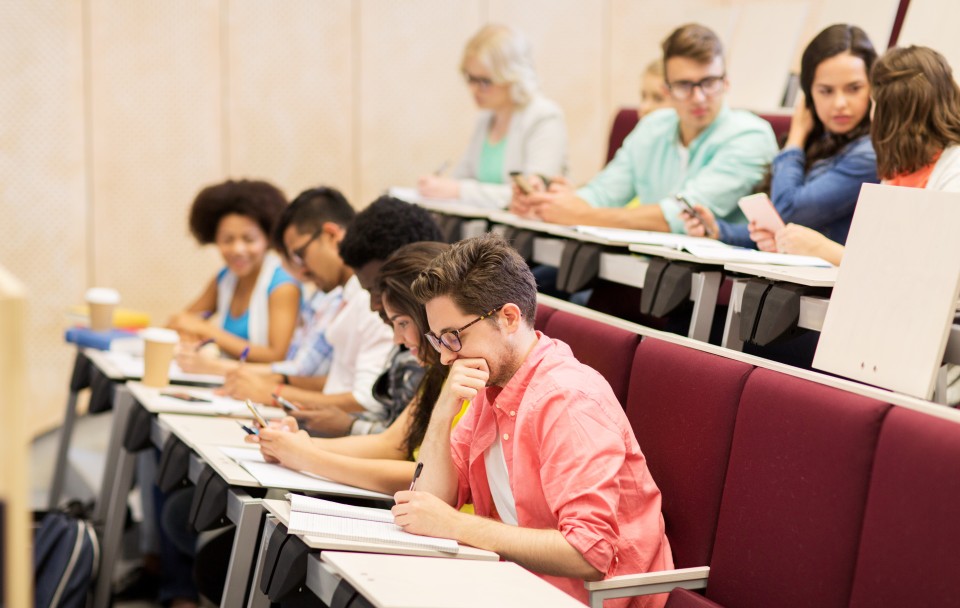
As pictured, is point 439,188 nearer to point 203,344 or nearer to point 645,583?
point 203,344

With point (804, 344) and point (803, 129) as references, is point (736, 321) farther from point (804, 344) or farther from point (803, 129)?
point (803, 129)

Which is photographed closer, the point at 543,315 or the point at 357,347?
the point at 543,315

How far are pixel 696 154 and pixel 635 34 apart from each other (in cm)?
273

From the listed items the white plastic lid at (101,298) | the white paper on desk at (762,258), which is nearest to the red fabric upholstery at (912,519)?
the white paper on desk at (762,258)

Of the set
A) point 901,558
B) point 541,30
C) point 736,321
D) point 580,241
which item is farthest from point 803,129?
point 541,30

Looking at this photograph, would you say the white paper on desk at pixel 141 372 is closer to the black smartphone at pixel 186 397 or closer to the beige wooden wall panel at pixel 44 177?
the black smartphone at pixel 186 397

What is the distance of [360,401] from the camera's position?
8.50 feet

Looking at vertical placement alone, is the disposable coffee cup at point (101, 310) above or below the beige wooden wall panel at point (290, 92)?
below

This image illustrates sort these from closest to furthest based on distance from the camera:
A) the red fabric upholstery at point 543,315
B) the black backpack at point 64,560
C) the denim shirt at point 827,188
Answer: the red fabric upholstery at point 543,315 < the denim shirt at point 827,188 < the black backpack at point 64,560

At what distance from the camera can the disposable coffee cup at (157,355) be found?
9.36ft

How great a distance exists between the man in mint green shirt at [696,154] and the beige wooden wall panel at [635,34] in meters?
2.51

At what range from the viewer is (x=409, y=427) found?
2.29 m

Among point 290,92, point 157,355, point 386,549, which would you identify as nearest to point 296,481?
point 386,549

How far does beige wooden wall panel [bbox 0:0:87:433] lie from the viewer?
4.46 meters
